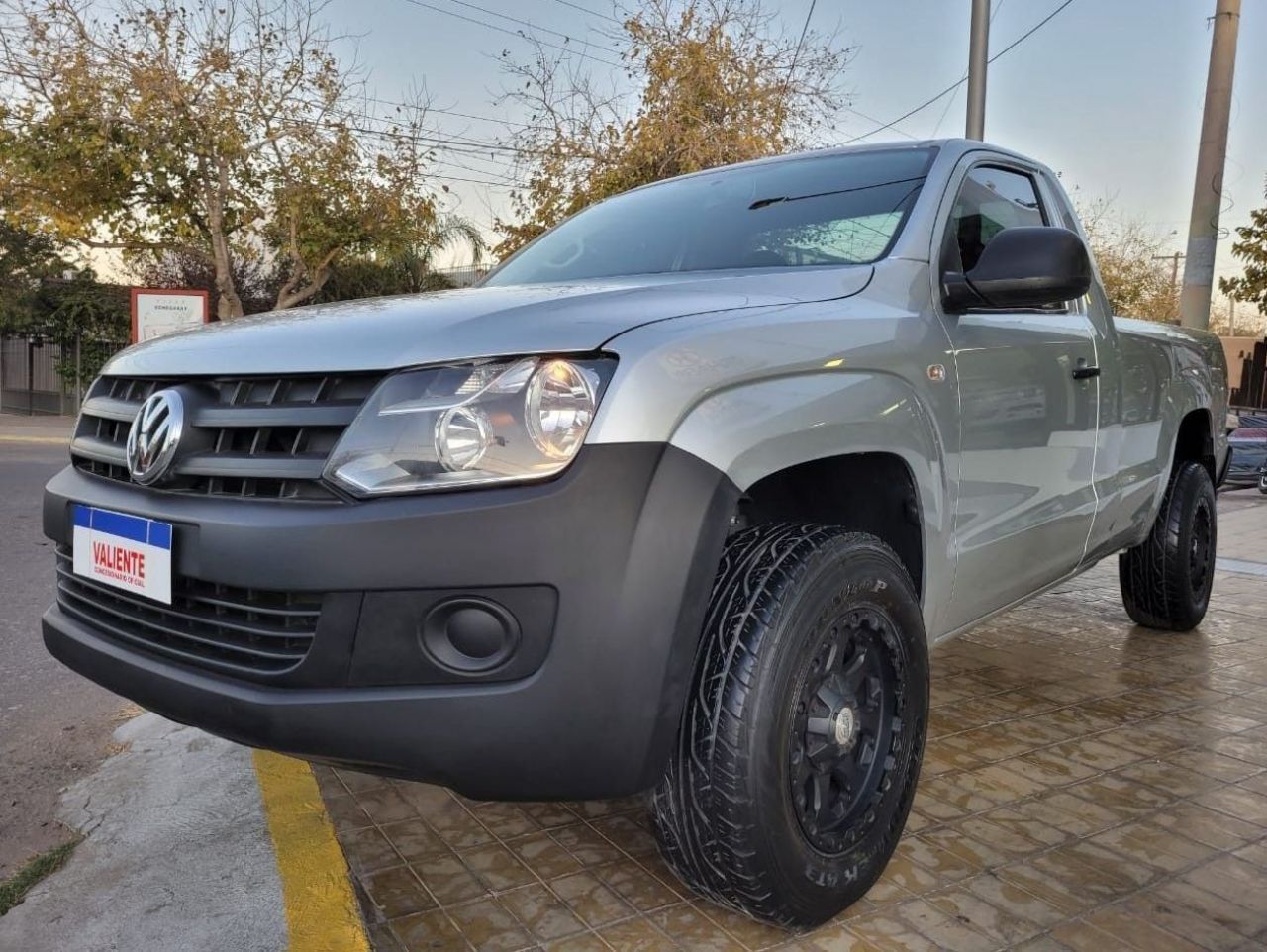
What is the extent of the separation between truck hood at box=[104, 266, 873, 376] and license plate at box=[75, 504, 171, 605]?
1.01 ft

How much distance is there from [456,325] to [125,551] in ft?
2.68

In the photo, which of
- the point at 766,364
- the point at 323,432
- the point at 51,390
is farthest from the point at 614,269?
the point at 51,390

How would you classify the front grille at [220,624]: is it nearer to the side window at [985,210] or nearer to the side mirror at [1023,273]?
the side mirror at [1023,273]

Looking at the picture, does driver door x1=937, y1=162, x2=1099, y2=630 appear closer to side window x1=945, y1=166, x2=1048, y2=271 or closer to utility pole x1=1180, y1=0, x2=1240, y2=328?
side window x1=945, y1=166, x2=1048, y2=271

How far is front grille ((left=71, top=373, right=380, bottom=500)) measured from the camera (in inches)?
65.8

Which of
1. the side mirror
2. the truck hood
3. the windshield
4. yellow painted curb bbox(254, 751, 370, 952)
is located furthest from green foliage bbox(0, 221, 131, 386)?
the side mirror

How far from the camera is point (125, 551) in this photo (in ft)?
6.29

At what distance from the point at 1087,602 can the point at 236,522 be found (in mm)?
4850

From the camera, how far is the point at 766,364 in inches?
71.9

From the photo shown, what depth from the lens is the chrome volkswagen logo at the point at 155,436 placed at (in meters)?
1.84

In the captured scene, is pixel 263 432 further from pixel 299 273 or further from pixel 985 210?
pixel 299 273

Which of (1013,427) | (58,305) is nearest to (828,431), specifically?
(1013,427)

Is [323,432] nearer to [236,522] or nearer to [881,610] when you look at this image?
[236,522]

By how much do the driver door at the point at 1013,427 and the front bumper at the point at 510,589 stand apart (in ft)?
3.62
